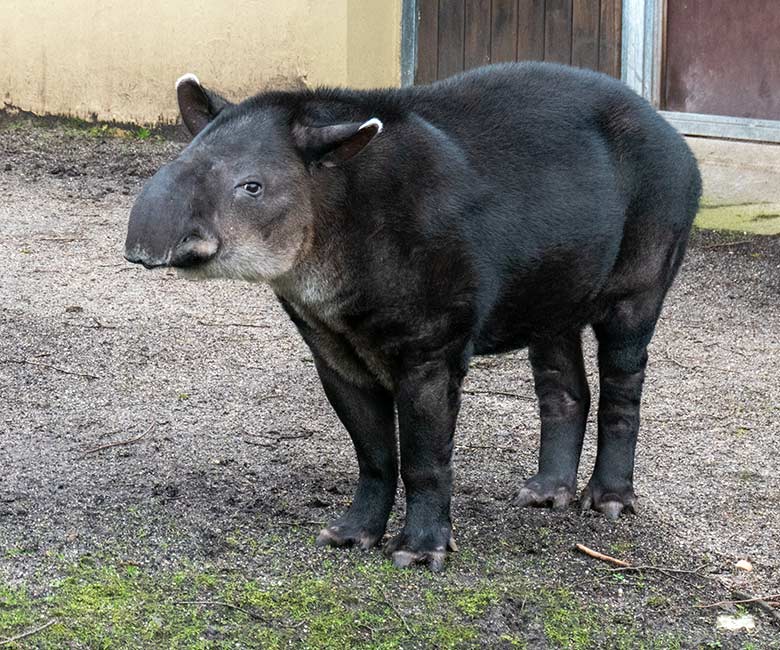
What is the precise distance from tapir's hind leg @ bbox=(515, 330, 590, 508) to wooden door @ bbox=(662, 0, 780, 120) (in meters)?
4.71

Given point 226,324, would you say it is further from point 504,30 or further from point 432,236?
point 504,30

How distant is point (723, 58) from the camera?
9.70 m

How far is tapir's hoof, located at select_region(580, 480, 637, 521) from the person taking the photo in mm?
5219

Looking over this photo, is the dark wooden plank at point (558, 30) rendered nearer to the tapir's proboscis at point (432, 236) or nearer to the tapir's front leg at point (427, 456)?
the tapir's proboscis at point (432, 236)

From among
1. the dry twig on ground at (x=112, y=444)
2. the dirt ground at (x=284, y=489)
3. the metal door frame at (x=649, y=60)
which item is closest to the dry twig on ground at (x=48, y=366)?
the dirt ground at (x=284, y=489)

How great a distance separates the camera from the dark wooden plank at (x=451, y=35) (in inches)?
420

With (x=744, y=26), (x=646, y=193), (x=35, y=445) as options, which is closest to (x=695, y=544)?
(x=646, y=193)

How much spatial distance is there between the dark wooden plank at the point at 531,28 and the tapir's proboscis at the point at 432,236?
5.34 metres

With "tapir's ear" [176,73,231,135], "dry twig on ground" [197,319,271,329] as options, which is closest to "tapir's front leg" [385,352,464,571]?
"tapir's ear" [176,73,231,135]

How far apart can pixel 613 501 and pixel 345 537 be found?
1.10 metres

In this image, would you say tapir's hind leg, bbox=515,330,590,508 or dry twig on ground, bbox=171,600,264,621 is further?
tapir's hind leg, bbox=515,330,590,508

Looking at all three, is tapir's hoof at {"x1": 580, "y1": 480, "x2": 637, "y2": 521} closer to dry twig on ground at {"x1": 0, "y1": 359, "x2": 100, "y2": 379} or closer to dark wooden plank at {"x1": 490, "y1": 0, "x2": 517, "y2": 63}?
dry twig on ground at {"x1": 0, "y1": 359, "x2": 100, "y2": 379}

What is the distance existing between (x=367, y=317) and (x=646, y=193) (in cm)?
127

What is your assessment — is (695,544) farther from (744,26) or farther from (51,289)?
(744,26)
